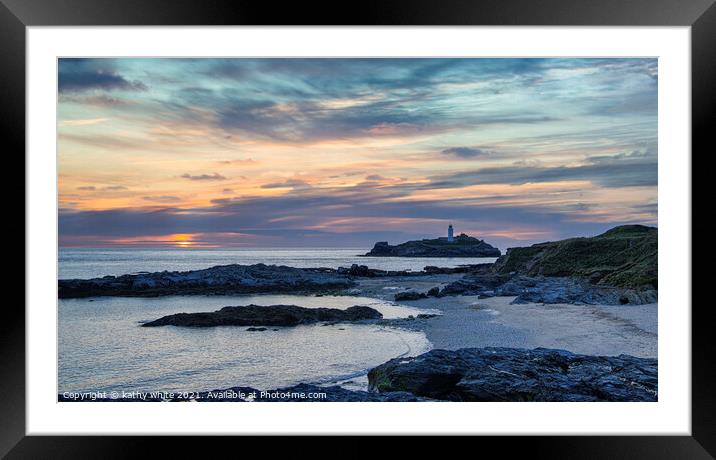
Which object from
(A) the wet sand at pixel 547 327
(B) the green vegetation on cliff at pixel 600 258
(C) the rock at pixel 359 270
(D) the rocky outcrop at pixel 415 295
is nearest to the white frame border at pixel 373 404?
(A) the wet sand at pixel 547 327

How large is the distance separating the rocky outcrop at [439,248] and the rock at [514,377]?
2.49m

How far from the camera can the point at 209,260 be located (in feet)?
24.1

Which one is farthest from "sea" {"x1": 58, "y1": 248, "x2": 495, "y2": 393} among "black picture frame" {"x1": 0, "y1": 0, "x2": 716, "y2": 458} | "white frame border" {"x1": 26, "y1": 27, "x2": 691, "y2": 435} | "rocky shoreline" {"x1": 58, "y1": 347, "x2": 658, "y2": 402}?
"black picture frame" {"x1": 0, "y1": 0, "x2": 716, "y2": 458}

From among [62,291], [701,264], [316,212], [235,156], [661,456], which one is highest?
[235,156]

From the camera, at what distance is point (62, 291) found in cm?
686

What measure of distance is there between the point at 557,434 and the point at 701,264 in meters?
1.36

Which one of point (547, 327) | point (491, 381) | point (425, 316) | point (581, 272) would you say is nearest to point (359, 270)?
point (425, 316)

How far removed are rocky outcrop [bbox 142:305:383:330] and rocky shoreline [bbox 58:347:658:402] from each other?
1.61 m

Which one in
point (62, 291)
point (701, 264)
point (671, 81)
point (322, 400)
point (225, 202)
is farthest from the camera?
point (62, 291)

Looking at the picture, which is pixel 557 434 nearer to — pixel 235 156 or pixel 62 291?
pixel 235 156

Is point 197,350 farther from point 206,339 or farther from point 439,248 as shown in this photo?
point 439,248

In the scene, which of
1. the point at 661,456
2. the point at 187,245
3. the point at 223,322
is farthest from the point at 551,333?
the point at 187,245

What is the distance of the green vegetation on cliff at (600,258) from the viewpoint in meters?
6.63

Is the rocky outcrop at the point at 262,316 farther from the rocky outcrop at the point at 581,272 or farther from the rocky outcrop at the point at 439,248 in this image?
the rocky outcrop at the point at 581,272
